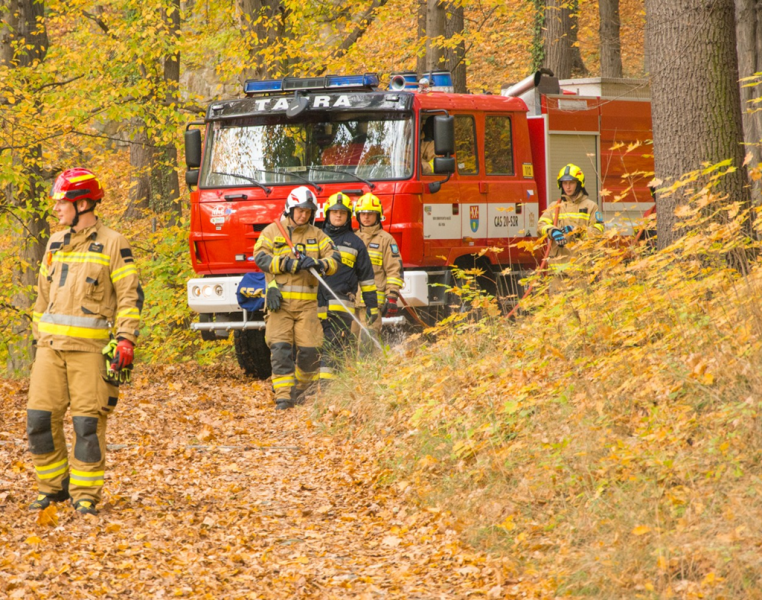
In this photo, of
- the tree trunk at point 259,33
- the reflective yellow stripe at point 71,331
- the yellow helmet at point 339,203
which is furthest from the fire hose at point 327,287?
the tree trunk at point 259,33

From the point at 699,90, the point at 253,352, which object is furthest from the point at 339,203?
the point at 699,90

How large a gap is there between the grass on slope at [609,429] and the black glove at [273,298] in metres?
1.47

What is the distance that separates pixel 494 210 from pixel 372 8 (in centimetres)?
875

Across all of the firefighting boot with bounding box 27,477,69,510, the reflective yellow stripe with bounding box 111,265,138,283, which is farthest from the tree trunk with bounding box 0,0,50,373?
the reflective yellow stripe with bounding box 111,265,138,283

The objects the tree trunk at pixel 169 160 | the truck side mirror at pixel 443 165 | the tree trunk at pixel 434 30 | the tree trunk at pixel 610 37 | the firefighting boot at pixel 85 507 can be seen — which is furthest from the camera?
the tree trunk at pixel 610 37

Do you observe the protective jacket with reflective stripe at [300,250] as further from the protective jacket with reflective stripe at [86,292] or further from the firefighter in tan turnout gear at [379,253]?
the protective jacket with reflective stripe at [86,292]

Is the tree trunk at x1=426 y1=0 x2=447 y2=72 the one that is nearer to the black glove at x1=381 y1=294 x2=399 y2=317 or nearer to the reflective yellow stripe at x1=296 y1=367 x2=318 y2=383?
the black glove at x1=381 y1=294 x2=399 y2=317

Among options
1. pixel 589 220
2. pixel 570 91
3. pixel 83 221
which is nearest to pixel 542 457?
pixel 83 221

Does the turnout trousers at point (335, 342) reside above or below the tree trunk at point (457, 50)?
below

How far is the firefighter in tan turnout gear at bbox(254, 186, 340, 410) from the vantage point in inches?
329

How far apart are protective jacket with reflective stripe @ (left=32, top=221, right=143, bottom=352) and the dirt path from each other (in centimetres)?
96

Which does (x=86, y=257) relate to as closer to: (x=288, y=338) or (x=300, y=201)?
(x=300, y=201)

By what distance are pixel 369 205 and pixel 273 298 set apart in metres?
1.26

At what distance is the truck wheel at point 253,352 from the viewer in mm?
10570
